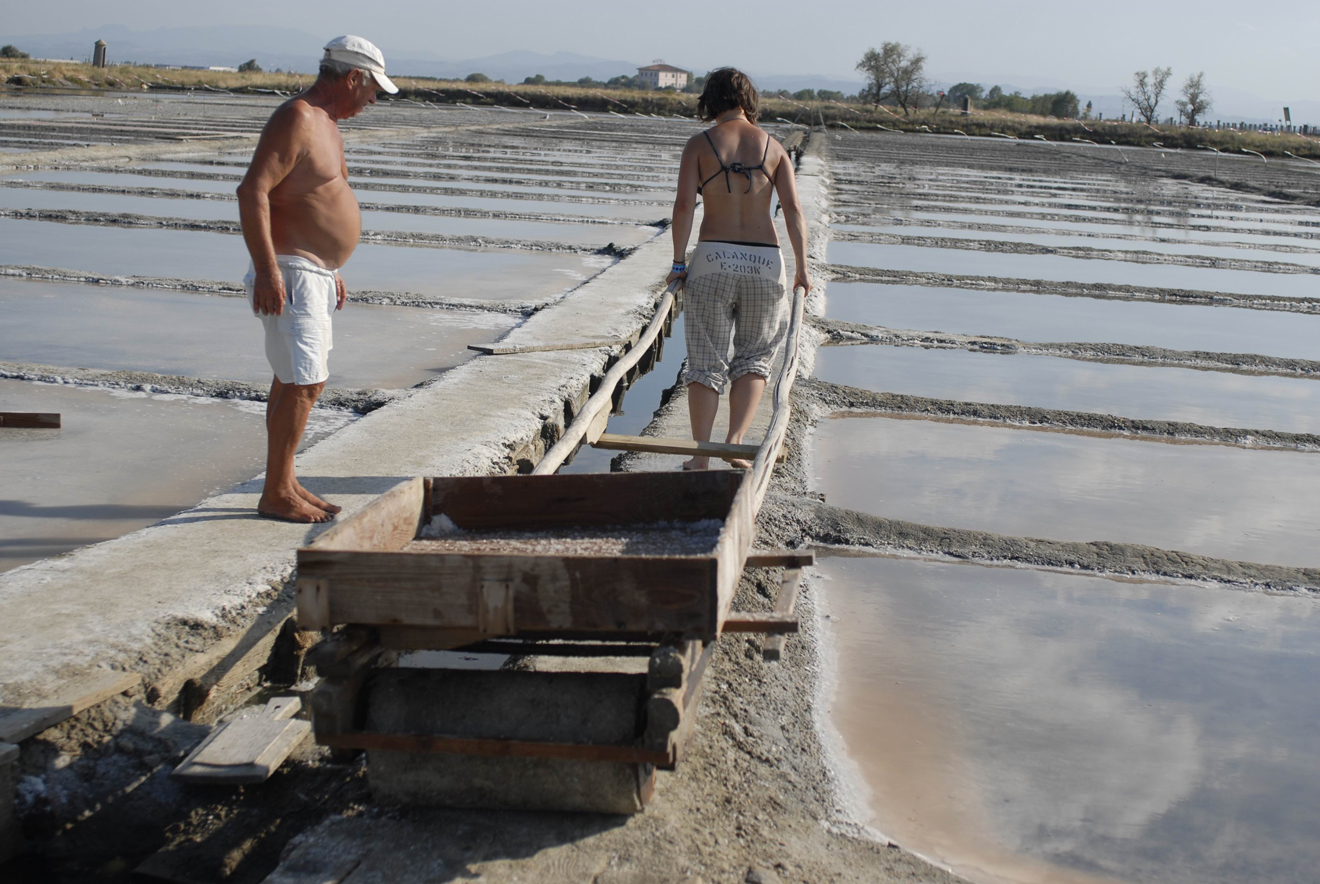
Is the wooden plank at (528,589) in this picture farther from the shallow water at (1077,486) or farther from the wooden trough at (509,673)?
the shallow water at (1077,486)

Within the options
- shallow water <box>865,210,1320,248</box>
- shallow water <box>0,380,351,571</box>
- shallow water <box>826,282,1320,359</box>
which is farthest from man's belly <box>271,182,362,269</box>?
shallow water <box>865,210,1320,248</box>

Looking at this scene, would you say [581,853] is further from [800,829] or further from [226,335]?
[226,335]

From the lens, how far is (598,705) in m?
Result: 2.54

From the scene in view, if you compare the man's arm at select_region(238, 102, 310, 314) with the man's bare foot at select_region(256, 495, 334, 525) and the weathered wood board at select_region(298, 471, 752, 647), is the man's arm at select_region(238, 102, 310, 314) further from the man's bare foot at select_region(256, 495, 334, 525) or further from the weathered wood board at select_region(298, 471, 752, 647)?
the weathered wood board at select_region(298, 471, 752, 647)

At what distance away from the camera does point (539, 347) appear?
6660 mm

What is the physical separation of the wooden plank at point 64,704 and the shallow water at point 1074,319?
7011 millimetres

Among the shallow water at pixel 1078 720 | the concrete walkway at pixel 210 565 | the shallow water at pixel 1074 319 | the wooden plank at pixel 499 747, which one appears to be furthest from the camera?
the shallow water at pixel 1074 319

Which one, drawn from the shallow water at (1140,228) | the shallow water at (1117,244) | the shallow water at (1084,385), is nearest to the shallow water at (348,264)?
the shallow water at (1084,385)

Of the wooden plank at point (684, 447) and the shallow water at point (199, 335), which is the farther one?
the shallow water at point (199, 335)

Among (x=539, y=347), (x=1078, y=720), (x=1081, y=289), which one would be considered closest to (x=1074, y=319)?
(x=1081, y=289)

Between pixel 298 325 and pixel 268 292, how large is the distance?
18 cm

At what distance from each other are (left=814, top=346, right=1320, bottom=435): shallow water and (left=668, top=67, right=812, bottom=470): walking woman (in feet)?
7.64

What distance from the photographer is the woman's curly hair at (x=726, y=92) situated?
4.73 metres

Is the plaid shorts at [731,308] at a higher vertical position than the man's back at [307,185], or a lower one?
lower
